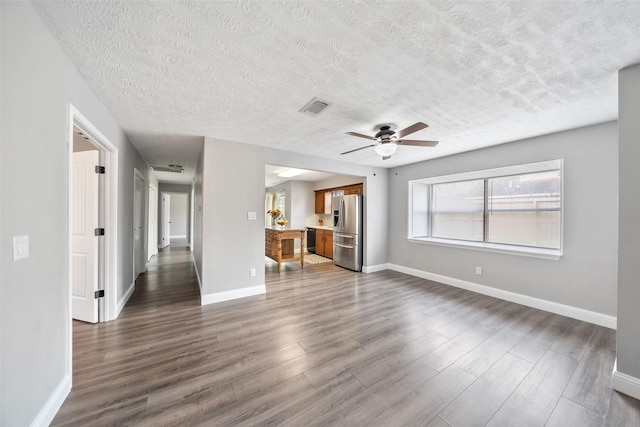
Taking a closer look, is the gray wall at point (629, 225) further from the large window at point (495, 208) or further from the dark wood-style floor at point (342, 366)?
the large window at point (495, 208)

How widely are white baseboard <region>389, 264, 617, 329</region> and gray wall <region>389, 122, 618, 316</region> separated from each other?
0.06 metres

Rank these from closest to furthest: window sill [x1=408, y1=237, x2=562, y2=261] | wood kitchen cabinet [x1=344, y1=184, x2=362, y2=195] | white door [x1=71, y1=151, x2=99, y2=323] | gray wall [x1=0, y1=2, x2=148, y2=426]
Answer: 1. gray wall [x1=0, y1=2, x2=148, y2=426]
2. white door [x1=71, y1=151, x2=99, y2=323]
3. window sill [x1=408, y1=237, x2=562, y2=261]
4. wood kitchen cabinet [x1=344, y1=184, x2=362, y2=195]

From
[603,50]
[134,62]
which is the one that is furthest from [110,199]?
[603,50]

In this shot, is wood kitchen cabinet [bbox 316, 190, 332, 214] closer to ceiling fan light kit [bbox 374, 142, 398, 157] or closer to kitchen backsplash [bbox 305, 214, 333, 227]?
kitchen backsplash [bbox 305, 214, 333, 227]

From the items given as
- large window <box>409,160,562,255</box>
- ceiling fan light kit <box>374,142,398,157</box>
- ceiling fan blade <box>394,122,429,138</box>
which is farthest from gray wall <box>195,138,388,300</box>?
large window <box>409,160,562,255</box>

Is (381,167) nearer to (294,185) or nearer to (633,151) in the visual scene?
(294,185)

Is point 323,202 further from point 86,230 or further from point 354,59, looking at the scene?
point 354,59

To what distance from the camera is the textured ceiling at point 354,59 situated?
4.18ft

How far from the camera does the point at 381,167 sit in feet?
17.7

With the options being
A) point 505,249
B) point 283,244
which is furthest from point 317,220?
point 505,249

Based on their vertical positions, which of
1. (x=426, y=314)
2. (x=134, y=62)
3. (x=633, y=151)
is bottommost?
(x=426, y=314)

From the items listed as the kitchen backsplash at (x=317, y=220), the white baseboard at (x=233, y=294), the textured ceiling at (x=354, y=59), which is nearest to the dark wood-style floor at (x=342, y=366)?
the white baseboard at (x=233, y=294)

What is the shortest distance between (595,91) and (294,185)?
663cm

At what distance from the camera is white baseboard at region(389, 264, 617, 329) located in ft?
9.03
